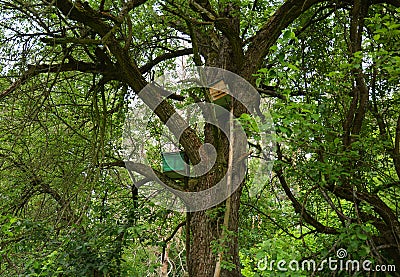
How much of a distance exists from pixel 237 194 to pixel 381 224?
116 cm

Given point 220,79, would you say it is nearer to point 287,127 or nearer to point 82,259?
point 287,127

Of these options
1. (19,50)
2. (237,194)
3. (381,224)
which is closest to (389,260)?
(381,224)

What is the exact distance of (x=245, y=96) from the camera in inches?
134

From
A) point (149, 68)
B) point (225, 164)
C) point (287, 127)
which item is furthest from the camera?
point (149, 68)

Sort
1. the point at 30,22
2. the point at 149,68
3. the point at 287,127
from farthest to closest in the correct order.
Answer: the point at 149,68 < the point at 30,22 < the point at 287,127

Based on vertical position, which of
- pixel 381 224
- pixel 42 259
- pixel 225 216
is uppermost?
pixel 381 224

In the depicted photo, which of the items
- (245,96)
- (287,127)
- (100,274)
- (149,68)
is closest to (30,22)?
(149,68)

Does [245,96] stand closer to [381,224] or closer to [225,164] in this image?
[225,164]

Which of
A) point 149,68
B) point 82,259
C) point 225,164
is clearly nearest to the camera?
point 225,164

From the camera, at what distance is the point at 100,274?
3.75 m

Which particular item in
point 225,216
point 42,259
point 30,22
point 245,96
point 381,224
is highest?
point 30,22

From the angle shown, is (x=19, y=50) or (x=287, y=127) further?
(x=19, y=50)

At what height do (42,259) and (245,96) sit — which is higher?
(245,96)

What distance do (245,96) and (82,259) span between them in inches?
74.3
